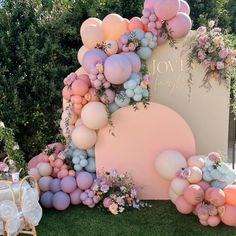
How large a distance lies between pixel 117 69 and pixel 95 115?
59cm

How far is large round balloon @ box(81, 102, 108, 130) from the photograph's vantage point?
4.69 m

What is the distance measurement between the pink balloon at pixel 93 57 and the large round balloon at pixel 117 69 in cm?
12

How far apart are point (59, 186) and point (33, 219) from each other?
117 cm

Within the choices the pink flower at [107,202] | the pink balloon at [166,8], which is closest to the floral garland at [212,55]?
Result: the pink balloon at [166,8]

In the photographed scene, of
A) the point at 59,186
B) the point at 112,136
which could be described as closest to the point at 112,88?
the point at 112,136

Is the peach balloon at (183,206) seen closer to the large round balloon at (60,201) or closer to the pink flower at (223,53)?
the large round balloon at (60,201)

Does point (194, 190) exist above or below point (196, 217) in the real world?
above

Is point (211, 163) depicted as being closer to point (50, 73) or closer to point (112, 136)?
point (112, 136)

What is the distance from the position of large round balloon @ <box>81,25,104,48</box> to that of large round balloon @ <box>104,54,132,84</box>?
44 cm

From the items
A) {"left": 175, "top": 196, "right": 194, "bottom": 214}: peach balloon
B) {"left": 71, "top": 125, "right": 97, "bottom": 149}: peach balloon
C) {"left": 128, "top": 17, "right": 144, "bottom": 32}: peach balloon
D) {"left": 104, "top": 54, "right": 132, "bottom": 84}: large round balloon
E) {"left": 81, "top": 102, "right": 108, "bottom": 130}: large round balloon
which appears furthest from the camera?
{"left": 128, "top": 17, "right": 144, "bottom": 32}: peach balloon

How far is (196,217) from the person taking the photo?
14.7ft

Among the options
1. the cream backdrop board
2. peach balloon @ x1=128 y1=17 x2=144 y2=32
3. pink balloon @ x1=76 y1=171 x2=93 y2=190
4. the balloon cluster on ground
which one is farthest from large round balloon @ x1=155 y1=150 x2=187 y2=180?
peach balloon @ x1=128 y1=17 x2=144 y2=32

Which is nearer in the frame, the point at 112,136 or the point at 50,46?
the point at 112,136

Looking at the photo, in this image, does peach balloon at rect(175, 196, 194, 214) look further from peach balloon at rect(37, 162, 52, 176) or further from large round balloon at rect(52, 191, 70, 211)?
peach balloon at rect(37, 162, 52, 176)
